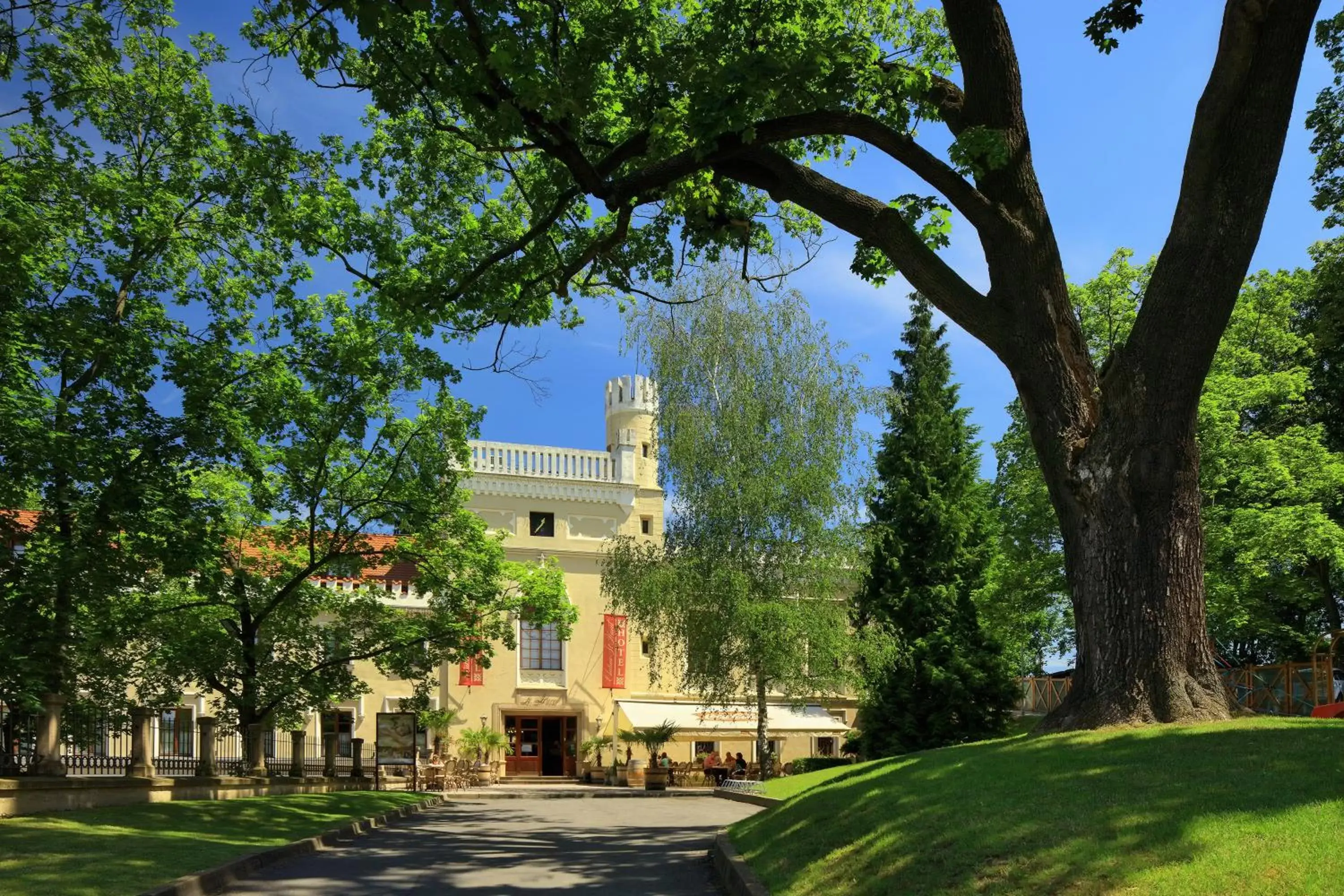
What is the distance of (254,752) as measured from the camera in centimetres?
2420

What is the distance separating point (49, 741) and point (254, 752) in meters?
8.44

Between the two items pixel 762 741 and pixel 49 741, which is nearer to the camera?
pixel 49 741

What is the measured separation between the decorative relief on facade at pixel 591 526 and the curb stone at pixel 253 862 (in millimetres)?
21929

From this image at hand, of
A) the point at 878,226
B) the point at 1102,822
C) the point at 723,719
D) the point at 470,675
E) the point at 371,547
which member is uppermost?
Result: the point at 878,226

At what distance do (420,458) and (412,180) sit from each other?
8.44m

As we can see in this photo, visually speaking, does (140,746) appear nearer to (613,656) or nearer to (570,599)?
(570,599)

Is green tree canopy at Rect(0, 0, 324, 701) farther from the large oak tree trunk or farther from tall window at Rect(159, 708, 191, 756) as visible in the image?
the large oak tree trunk

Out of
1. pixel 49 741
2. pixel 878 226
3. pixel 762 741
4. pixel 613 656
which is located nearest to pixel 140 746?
pixel 49 741

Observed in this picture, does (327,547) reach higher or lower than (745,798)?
higher

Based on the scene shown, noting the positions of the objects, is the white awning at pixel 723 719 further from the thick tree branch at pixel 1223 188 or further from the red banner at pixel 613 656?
the thick tree branch at pixel 1223 188

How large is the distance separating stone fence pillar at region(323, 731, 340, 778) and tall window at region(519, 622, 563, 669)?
10895 millimetres

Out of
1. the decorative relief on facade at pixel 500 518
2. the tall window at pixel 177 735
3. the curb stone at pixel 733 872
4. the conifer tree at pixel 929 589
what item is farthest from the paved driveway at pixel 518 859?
the decorative relief on facade at pixel 500 518

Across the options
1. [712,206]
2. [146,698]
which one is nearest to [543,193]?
[712,206]

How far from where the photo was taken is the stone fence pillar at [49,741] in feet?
52.3
